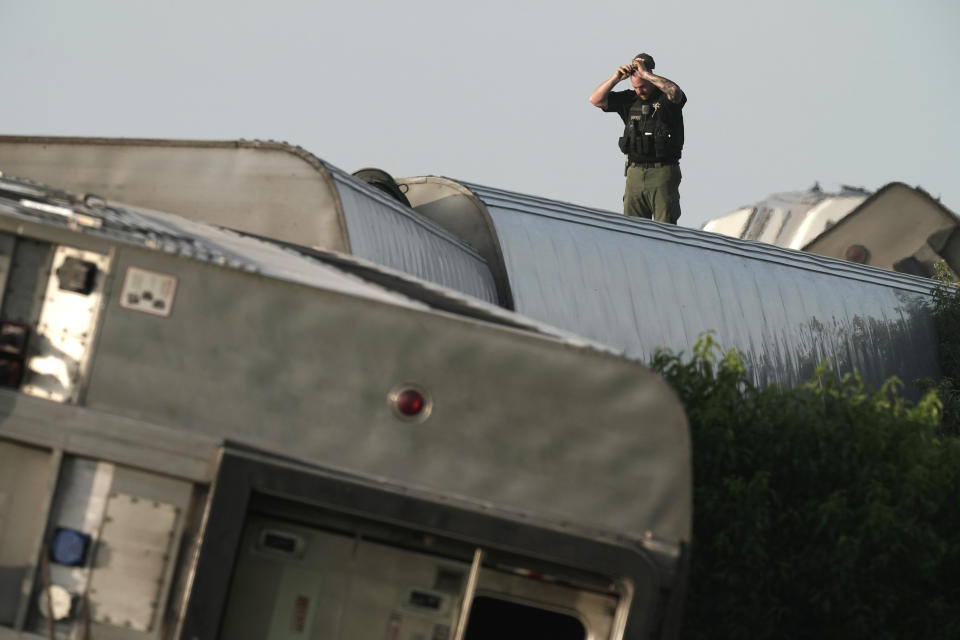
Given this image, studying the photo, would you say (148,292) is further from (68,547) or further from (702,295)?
(702,295)

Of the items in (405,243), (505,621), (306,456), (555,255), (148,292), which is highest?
(555,255)

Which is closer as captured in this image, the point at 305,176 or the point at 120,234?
the point at 120,234

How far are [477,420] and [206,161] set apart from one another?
544 centimetres

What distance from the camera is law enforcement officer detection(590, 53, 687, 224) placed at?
17.5m

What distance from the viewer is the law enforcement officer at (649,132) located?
1747 centimetres

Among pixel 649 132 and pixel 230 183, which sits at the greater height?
pixel 649 132

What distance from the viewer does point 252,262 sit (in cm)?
675

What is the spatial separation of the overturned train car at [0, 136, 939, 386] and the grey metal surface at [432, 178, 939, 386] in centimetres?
2

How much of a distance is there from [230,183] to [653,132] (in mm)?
8274

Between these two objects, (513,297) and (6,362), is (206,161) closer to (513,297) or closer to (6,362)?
(513,297)

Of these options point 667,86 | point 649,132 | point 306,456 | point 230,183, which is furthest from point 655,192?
point 306,456

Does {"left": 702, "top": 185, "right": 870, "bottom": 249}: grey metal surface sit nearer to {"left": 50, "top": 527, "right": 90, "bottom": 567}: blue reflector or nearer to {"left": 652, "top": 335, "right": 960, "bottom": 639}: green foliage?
{"left": 652, "top": 335, "right": 960, "bottom": 639}: green foliage

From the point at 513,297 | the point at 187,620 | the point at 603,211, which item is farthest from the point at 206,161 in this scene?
the point at 603,211

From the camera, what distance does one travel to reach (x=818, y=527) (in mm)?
9695
